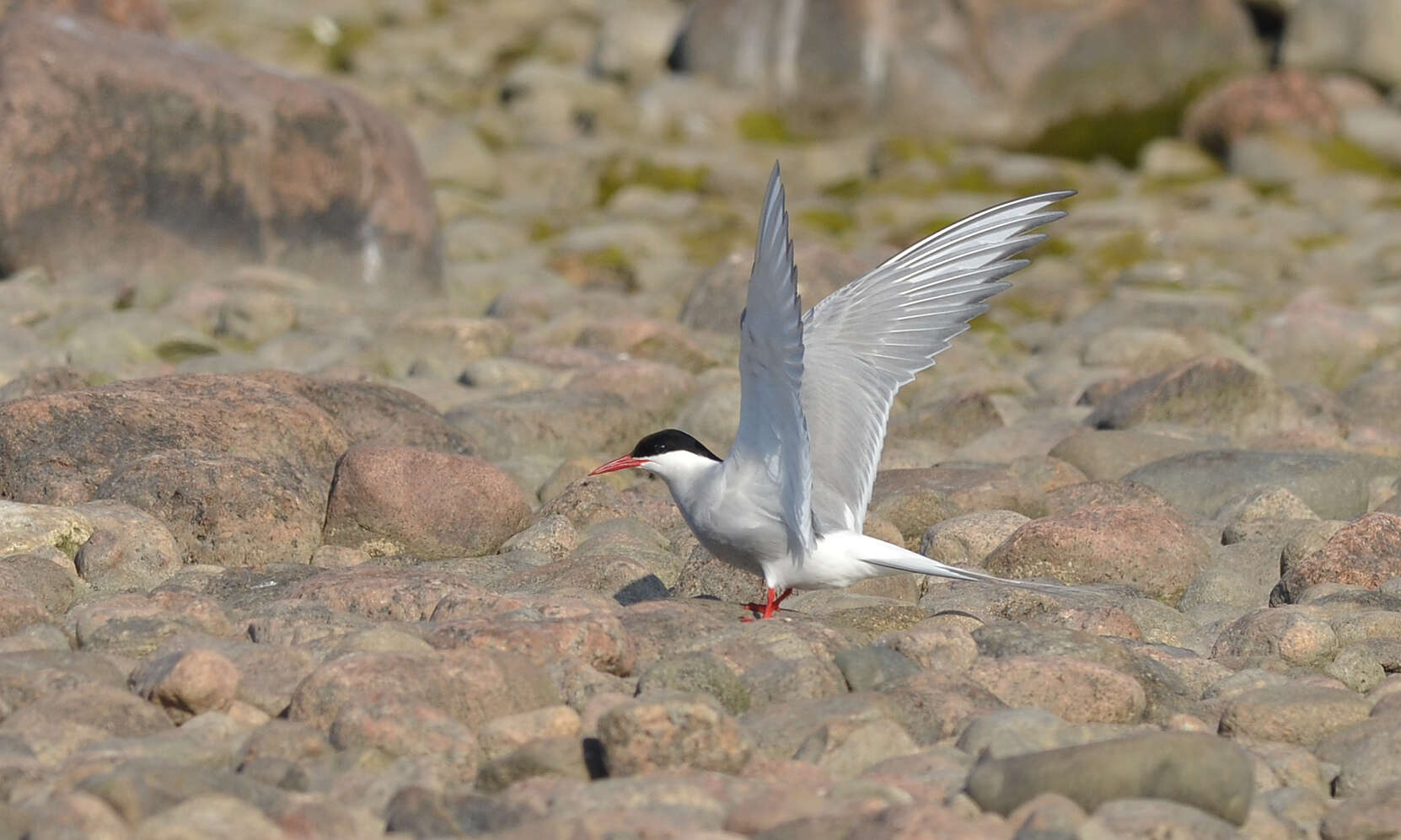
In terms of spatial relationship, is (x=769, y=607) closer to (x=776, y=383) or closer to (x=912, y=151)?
(x=776, y=383)

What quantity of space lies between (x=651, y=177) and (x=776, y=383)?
10885mm

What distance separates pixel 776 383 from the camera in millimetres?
4570

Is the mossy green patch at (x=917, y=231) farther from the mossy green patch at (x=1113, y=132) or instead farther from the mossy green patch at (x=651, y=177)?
the mossy green patch at (x=1113, y=132)

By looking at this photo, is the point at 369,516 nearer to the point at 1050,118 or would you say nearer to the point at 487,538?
the point at 487,538

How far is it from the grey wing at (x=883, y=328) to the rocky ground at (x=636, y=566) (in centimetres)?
49

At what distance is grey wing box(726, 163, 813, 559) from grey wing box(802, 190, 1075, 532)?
445mm

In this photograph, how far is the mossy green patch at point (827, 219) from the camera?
568 inches

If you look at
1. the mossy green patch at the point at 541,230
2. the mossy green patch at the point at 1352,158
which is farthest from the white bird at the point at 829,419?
the mossy green patch at the point at 1352,158

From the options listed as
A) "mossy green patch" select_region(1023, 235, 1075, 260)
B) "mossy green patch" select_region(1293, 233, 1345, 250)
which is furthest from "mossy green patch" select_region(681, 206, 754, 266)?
"mossy green patch" select_region(1293, 233, 1345, 250)

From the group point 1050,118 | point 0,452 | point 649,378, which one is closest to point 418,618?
point 0,452

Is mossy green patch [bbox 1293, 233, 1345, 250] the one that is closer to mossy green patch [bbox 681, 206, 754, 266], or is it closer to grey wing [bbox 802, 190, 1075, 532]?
mossy green patch [bbox 681, 206, 754, 266]

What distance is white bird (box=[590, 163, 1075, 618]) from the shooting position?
477 centimetres

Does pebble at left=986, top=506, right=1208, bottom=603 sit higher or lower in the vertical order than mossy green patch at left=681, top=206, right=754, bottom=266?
higher

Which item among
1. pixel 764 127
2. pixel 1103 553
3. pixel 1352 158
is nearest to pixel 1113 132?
pixel 1352 158
